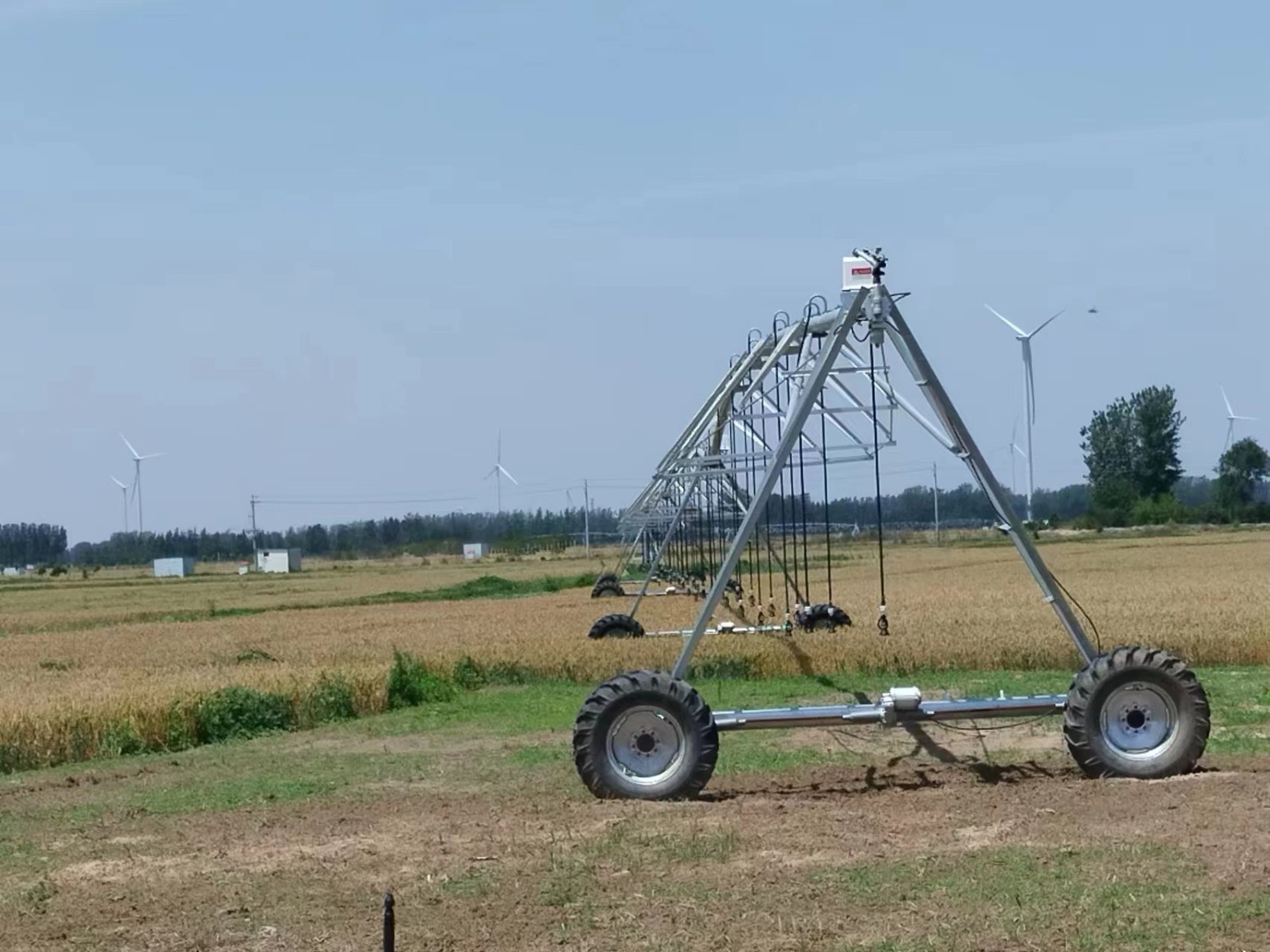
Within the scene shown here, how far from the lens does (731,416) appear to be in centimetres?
2075

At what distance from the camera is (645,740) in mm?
12328

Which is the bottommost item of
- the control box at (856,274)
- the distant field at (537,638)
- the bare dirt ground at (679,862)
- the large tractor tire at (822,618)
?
the bare dirt ground at (679,862)

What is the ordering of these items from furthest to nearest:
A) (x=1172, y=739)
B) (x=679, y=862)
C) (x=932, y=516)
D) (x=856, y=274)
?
1. (x=932, y=516)
2. (x=856, y=274)
3. (x=1172, y=739)
4. (x=679, y=862)

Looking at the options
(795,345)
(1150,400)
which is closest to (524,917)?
(795,345)

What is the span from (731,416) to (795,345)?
337 cm

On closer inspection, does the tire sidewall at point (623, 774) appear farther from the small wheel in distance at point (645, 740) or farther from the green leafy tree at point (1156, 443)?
the green leafy tree at point (1156, 443)

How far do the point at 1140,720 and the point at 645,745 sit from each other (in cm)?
394

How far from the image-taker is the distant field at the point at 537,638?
21.0m

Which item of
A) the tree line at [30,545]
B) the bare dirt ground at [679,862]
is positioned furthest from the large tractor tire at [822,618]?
the tree line at [30,545]

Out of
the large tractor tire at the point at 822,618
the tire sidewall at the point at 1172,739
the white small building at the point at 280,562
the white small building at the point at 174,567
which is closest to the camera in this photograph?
the tire sidewall at the point at 1172,739

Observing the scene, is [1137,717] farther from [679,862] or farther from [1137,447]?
[1137,447]

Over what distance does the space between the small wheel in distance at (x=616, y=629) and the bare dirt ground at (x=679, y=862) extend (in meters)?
12.3

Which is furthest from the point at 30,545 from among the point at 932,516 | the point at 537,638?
the point at 537,638

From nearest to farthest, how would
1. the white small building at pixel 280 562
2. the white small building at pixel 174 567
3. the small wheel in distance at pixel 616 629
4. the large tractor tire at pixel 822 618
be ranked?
the large tractor tire at pixel 822 618, the small wheel in distance at pixel 616 629, the white small building at pixel 174 567, the white small building at pixel 280 562
